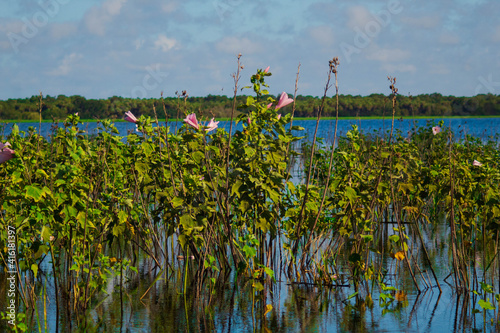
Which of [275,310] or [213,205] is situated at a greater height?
[213,205]

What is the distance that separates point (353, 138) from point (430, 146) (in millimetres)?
5439

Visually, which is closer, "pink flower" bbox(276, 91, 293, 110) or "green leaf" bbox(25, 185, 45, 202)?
"green leaf" bbox(25, 185, 45, 202)

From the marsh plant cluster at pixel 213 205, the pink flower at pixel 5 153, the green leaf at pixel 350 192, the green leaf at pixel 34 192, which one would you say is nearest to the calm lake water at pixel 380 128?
the marsh plant cluster at pixel 213 205

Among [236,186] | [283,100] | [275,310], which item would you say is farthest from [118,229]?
[283,100]

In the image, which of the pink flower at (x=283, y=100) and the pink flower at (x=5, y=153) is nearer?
the pink flower at (x=5, y=153)

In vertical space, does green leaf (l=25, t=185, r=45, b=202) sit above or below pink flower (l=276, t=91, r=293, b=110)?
below

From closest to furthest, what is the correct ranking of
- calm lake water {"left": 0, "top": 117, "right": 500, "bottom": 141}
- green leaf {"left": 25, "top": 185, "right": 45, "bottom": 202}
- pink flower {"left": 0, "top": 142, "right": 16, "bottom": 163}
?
green leaf {"left": 25, "top": 185, "right": 45, "bottom": 202}, pink flower {"left": 0, "top": 142, "right": 16, "bottom": 163}, calm lake water {"left": 0, "top": 117, "right": 500, "bottom": 141}

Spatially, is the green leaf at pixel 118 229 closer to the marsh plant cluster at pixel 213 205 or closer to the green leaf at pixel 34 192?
the marsh plant cluster at pixel 213 205

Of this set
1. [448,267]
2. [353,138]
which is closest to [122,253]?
[353,138]

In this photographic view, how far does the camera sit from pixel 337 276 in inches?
197

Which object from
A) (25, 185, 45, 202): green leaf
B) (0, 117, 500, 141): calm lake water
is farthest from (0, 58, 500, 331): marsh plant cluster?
(0, 117, 500, 141): calm lake water

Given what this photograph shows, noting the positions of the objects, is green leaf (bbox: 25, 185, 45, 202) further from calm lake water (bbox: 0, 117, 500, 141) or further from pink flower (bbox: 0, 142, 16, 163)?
calm lake water (bbox: 0, 117, 500, 141)

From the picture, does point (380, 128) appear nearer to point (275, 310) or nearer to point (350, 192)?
point (350, 192)

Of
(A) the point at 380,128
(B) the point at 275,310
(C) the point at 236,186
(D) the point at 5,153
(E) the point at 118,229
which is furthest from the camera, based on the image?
(A) the point at 380,128
